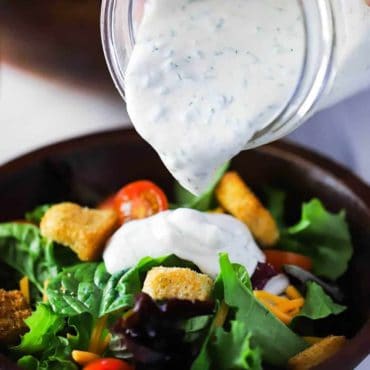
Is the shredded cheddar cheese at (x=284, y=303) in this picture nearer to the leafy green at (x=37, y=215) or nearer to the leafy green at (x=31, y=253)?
the leafy green at (x=31, y=253)

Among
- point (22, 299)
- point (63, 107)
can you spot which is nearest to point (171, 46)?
point (22, 299)

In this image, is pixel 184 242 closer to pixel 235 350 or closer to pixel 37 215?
pixel 235 350

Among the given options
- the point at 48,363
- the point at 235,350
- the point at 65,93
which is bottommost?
the point at 48,363

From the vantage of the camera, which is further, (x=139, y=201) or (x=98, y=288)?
(x=139, y=201)

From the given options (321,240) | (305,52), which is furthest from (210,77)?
(321,240)

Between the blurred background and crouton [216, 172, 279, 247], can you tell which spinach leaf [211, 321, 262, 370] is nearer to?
crouton [216, 172, 279, 247]

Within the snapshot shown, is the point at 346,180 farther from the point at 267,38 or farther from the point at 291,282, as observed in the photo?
the point at 267,38

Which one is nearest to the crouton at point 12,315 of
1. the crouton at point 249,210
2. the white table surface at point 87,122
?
the crouton at point 249,210

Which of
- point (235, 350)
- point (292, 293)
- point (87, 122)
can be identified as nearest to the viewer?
point (235, 350)
